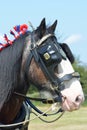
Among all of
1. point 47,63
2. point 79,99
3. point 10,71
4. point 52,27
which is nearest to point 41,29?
point 52,27

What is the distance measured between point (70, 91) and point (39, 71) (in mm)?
456

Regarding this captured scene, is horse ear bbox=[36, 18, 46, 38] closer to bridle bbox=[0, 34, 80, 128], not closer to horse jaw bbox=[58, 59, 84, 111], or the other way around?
bridle bbox=[0, 34, 80, 128]

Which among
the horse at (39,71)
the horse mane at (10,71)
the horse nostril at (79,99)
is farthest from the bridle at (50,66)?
the horse nostril at (79,99)

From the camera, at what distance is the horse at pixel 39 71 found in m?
5.54

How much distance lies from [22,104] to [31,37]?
3.11ft

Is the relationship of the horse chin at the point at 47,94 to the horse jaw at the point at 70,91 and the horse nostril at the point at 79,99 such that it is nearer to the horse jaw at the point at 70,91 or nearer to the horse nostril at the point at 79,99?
the horse jaw at the point at 70,91

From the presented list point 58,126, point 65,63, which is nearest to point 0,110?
point 65,63

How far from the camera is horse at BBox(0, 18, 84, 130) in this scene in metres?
5.54

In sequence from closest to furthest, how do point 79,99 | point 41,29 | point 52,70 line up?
point 79,99 → point 52,70 → point 41,29

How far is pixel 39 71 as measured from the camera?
5.66m

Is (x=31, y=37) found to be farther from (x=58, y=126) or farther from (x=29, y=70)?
(x=58, y=126)

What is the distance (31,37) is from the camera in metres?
5.85

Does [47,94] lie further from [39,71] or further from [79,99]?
[79,99]

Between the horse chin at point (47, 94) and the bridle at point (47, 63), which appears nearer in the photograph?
the bridle at point (47, 63)
